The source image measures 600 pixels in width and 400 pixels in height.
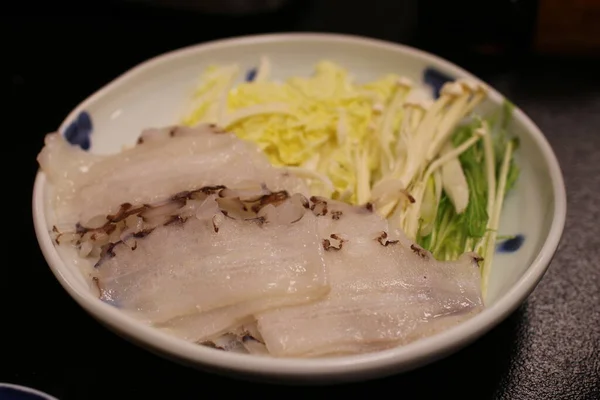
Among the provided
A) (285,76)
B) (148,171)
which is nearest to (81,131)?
(148,171)

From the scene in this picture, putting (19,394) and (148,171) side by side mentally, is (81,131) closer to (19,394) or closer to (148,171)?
(148,171)

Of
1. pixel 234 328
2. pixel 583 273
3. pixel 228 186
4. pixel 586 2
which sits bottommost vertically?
pixel 583 273

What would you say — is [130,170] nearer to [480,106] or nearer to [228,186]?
[228,186]

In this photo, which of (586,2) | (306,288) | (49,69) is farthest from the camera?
(49,69)

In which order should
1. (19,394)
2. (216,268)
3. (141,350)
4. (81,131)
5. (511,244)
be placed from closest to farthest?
(19,394) → (216,268) → (141,350) → (511,244) → (81,131)

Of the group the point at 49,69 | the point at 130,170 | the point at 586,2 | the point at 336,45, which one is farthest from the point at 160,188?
the point at 586,2

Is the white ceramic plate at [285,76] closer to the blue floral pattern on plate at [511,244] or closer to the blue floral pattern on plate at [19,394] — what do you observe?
the blue floral pattern on plate at [511,244]
